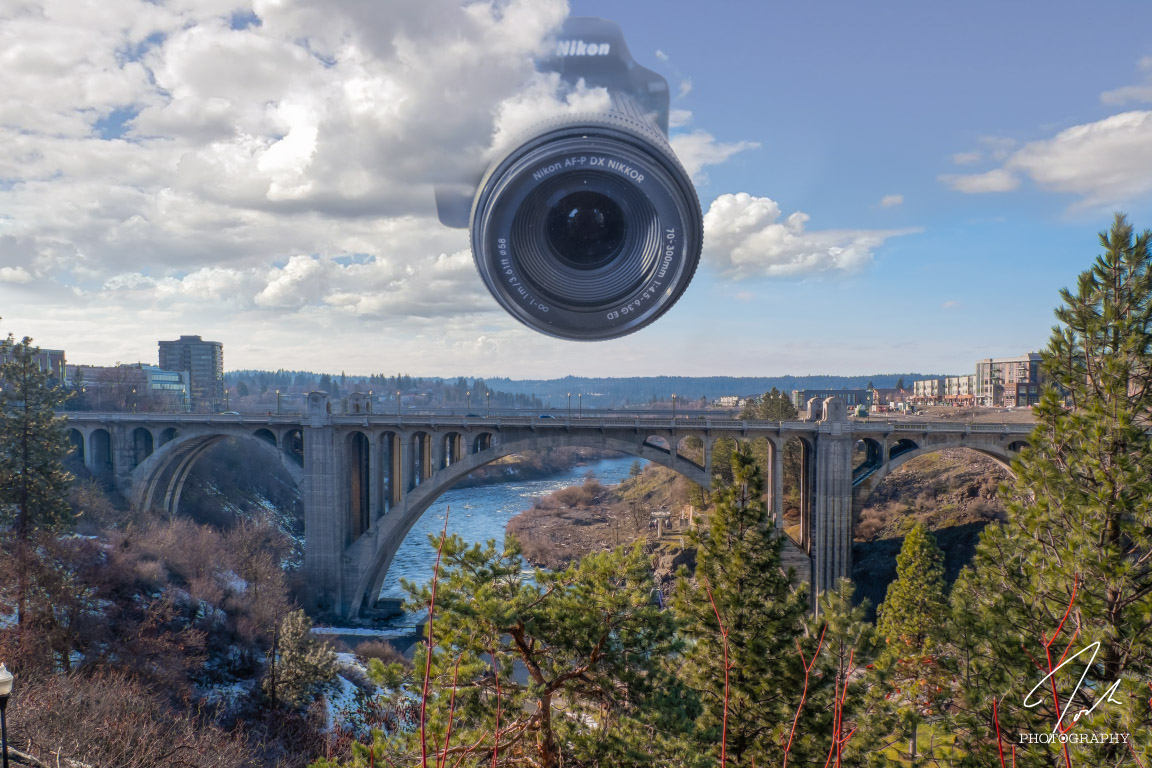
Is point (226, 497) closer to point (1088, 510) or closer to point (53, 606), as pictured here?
point (53, 606)

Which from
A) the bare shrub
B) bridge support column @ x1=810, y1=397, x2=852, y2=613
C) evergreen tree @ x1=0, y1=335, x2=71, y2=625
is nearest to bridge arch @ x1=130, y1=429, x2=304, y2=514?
evergreen tree @ x1=0, y1=335, x2=71, y2=625

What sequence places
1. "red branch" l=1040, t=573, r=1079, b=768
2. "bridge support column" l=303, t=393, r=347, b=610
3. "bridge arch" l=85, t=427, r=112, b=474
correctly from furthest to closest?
"bridge arch" l=85, t=427, r=112, b=474, "bridge support column" l=303, t=393, r=347, b=610, "red branch" l=1040, t=573, r=1079, b=768

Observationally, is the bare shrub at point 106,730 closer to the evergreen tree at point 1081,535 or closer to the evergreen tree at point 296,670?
the evergreen tree at point 296,670

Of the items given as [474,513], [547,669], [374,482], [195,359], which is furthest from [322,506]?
[195,359]

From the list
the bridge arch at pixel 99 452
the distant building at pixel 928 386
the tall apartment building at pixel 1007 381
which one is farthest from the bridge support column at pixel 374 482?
the distant building at pixel 928 386

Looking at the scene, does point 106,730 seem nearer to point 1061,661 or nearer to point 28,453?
point 1061,661

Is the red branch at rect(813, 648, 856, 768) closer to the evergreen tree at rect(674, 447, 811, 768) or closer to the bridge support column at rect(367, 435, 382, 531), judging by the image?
the evergreen tree at rect(674, 447, 811, 768)
